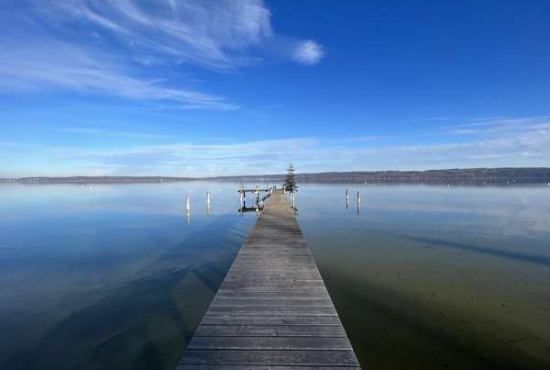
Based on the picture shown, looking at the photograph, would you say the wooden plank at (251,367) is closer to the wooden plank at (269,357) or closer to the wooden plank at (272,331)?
the wooden plank at (269,357)

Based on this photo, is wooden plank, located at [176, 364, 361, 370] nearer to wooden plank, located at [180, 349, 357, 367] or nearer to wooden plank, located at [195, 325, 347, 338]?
wooden plank, located at [180, 349, 357, 367]

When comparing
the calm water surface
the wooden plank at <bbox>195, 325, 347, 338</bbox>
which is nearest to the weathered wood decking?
the wooden plank at <bbox>195, 325, 347, 338</bbox>

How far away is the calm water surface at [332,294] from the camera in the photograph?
21.4ft

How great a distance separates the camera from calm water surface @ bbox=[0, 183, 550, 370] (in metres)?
6.52

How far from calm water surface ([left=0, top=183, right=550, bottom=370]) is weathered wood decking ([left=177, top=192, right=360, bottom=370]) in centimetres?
193

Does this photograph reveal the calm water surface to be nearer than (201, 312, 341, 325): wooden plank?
No

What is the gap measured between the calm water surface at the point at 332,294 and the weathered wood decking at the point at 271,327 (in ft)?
6.34

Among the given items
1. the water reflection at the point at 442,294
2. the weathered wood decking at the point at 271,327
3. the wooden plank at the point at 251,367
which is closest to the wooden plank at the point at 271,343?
the weathered wood decking at the point at 271,327

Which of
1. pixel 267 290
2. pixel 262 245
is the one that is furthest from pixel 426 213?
pixel 267 290

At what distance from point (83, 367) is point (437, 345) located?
767 cm

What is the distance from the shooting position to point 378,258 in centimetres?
1345

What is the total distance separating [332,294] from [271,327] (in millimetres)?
Result: 5268

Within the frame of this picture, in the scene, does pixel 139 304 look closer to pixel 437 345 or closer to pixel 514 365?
pixel 437 345

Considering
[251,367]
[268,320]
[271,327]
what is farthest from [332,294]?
[251,367]
